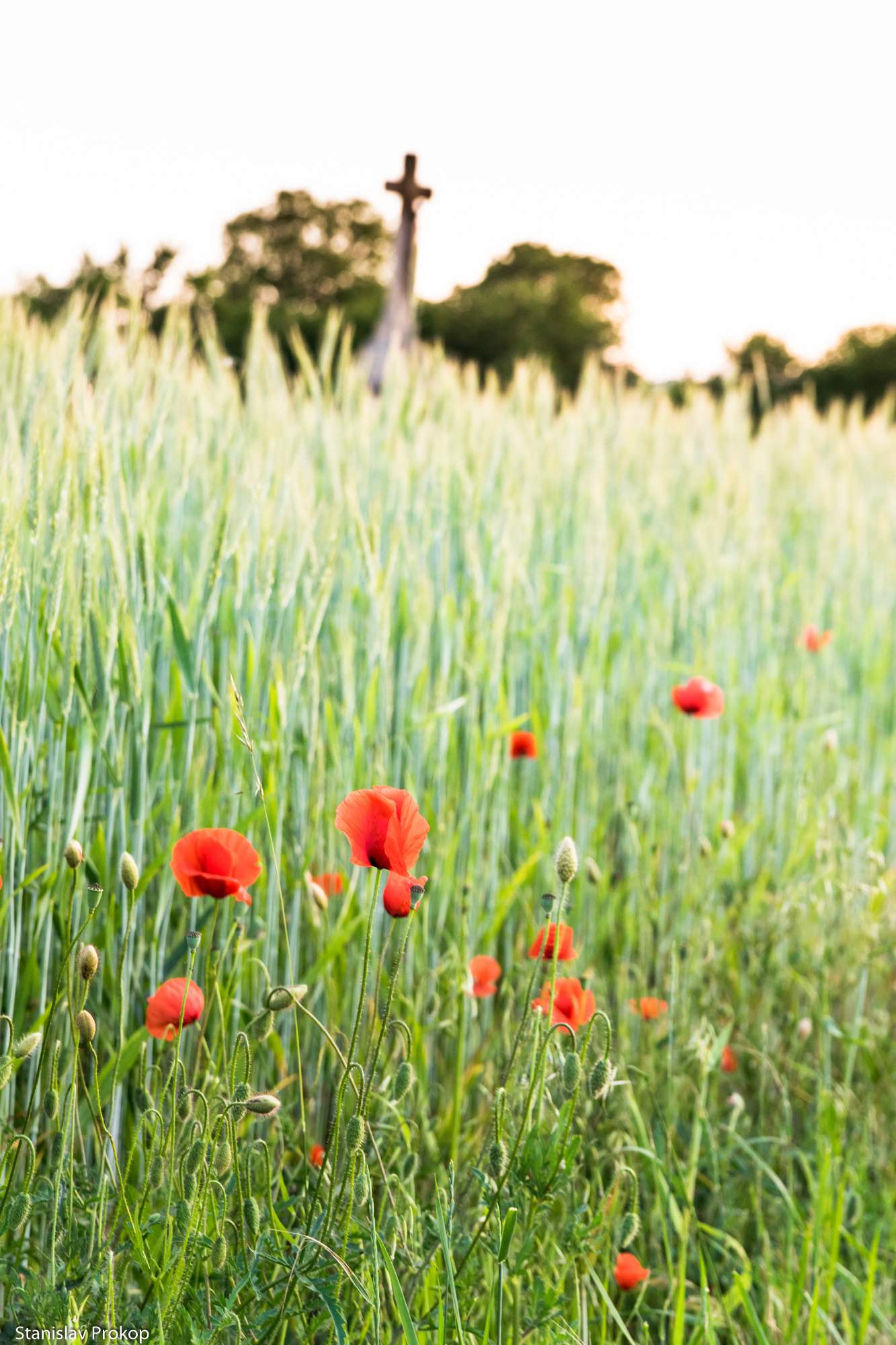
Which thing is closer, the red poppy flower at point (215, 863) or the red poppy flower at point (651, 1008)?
the red poppy flower at point (215, 863)

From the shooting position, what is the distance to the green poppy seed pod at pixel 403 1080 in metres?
0.80

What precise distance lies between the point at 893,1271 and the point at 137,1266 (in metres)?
0.80

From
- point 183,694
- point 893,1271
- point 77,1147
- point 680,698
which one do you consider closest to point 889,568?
point 680,698

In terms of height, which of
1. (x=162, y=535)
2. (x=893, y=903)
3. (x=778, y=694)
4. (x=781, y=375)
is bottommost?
(x=893, y=903)

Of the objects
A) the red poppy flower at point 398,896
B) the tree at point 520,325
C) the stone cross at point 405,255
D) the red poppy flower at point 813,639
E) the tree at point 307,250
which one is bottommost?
the red poppy flower at point 398,896

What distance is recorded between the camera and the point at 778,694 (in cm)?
201

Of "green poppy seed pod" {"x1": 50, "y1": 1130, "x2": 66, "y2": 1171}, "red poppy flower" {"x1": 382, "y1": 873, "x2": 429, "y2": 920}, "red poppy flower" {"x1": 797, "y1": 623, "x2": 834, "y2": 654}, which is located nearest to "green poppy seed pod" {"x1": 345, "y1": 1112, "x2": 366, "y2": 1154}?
"red poppy flower" {"x1": 382, "y1": 873, "x2": 429, "y2": 920}

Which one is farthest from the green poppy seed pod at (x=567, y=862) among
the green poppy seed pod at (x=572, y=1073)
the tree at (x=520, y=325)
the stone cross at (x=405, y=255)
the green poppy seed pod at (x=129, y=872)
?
the tree at (x=520, y=325)

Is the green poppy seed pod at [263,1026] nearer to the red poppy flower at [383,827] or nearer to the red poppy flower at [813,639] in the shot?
the red poppy flower at [383,827]

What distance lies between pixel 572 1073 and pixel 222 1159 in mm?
232

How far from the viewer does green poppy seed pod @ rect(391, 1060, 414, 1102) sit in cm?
80

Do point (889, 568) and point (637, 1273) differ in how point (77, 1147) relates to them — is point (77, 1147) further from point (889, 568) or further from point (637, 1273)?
point (889, 568)

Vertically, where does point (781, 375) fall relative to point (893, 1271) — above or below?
above

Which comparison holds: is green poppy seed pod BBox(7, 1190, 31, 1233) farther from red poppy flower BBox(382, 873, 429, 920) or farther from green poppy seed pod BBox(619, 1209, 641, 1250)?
green poppy seed pod BBox(619, 1209, 641, 1250)
